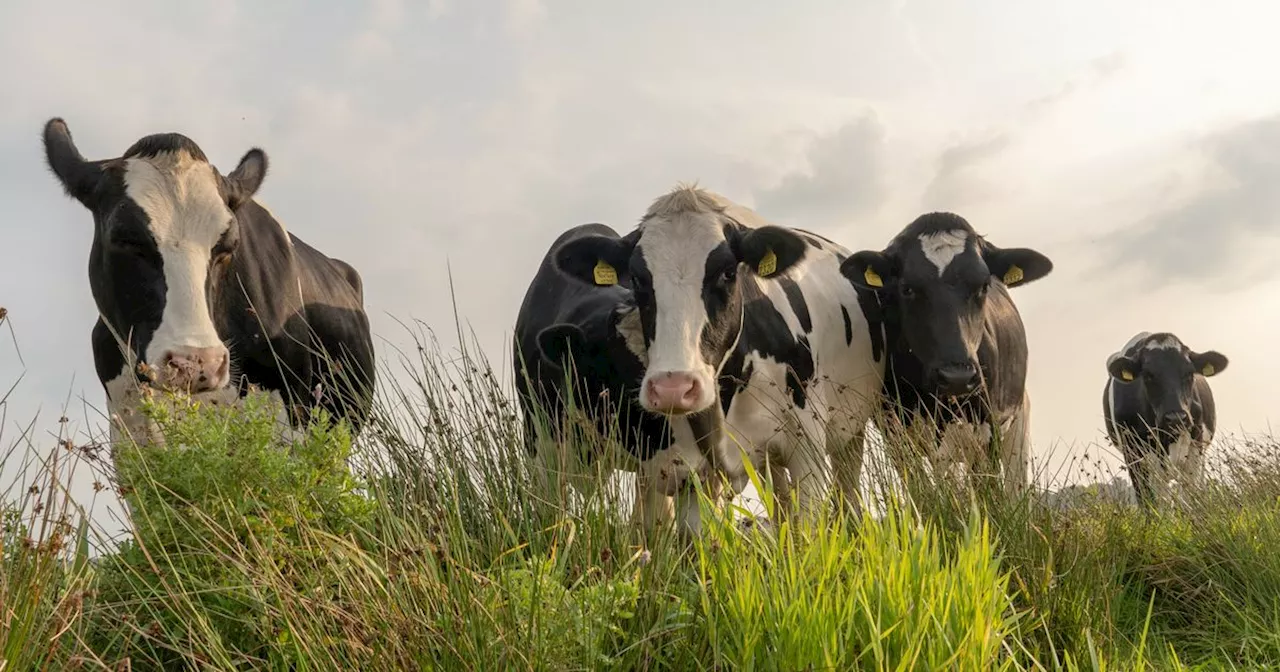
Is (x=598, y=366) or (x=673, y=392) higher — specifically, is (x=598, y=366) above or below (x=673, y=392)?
above

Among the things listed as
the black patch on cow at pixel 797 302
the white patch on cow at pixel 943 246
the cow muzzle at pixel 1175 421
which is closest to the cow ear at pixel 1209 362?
the cow muzzle at pixel 1175 421

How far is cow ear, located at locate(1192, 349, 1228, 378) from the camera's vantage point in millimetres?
16234

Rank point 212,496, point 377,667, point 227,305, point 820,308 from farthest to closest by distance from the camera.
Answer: point 820,308 → point 227,305 → point 212,496 → point 377,667

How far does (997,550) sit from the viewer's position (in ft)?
21.7

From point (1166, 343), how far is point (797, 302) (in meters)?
9.33

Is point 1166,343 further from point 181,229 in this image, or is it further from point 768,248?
point 181,229

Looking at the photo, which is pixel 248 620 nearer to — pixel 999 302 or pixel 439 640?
pixel 439 640

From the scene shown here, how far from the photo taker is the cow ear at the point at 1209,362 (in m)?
16.2

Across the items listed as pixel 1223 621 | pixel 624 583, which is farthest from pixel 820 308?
pixel 624 583

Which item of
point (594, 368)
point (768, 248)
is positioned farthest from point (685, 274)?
point (594, 368)

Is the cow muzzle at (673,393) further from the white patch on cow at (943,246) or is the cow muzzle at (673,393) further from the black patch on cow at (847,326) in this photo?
the white patch on cow at (943,246)

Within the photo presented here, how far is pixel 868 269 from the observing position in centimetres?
939

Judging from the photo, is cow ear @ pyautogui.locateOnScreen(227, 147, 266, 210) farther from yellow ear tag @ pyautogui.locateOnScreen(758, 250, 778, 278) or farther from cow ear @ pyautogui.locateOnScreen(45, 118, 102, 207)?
yellow ear tag @ pyautogui.locateOnScreen(758, 250, 778, 278)

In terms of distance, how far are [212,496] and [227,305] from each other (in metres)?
3.27
